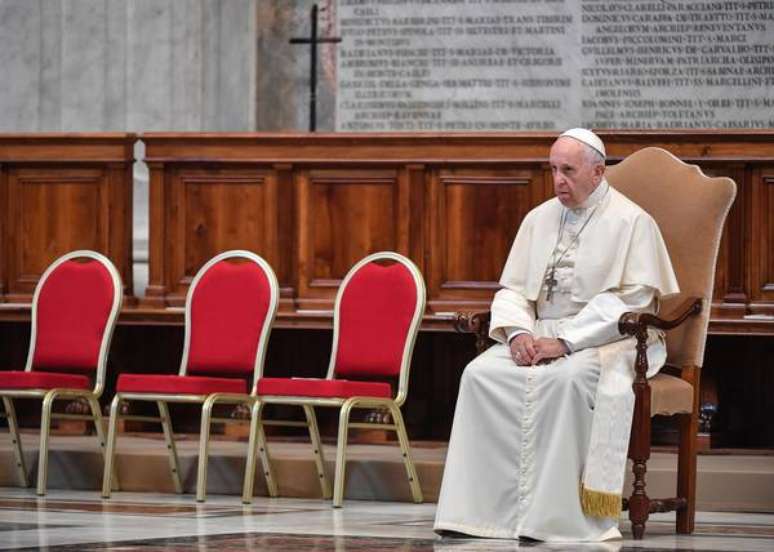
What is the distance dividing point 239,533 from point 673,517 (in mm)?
2062

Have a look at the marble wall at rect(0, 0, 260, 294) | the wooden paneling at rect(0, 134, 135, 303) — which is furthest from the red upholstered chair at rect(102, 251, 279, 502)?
the marble wall at rect(0, 0, 260, 294)

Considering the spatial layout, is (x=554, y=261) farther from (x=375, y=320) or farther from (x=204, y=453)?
(x=204, y=453)

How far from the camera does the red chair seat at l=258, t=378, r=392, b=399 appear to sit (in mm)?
7469

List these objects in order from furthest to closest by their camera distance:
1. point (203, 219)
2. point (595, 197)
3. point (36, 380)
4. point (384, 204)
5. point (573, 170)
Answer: point (203, 219)
point (384, 204)
point (36, 380)
point (595, 197)
point (573, 170)

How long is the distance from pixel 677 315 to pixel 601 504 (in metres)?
0.89

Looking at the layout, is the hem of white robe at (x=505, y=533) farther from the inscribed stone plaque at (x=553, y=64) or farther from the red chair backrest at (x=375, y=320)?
the inscribed stone plaque at (x=553, y=64)

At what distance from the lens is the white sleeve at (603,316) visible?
6336 millimetres

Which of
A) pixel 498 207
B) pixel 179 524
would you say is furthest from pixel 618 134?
pixel 179 524

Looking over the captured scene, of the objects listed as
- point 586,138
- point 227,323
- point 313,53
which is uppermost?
point 313,53

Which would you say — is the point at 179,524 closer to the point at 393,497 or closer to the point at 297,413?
the point at 393,497

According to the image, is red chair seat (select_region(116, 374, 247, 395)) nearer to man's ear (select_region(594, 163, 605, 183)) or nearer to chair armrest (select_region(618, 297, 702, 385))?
man's ear (select_region(594, 163, 605, 183))

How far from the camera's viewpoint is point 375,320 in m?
7.93

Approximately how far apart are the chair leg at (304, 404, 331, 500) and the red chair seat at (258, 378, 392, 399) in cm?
16

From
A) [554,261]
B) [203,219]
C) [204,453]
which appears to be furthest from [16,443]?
[554,261]
